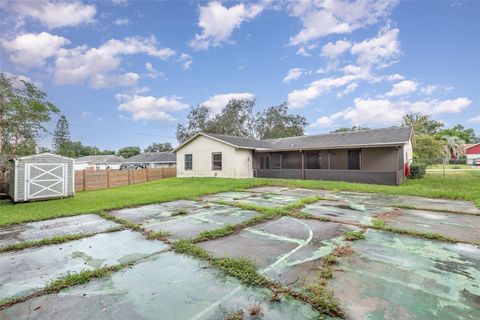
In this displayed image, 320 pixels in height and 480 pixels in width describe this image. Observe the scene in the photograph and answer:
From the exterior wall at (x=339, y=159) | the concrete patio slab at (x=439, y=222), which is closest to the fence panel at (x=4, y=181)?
the concrete patio slab at (x=439, y=222)

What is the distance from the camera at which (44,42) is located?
11609 mm

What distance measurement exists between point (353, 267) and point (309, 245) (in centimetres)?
97

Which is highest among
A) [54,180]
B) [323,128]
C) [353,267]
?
[323,128]

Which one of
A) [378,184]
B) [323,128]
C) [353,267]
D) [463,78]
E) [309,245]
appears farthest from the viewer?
[323,128]

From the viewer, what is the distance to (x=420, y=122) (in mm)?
30688

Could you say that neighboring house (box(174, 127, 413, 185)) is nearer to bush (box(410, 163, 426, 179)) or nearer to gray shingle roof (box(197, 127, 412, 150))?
gray shingle roof (box(197, 127, 412, 150))

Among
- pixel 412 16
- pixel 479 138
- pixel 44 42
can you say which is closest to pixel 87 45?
pixel 44 42

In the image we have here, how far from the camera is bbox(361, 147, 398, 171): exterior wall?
14312 mm

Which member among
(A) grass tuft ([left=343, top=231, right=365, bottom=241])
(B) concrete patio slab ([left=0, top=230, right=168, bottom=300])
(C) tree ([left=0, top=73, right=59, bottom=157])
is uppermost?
(C) tree ([left=0, top=73, right=59, bottom=157])

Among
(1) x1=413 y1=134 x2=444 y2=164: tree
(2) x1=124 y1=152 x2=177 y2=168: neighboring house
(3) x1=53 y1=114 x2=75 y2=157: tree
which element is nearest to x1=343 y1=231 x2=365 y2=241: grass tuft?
(1) x1=413 y1=134 x2=444 y2=164: tree

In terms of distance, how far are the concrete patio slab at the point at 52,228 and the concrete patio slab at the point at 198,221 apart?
119 cm

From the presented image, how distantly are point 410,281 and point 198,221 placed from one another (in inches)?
179

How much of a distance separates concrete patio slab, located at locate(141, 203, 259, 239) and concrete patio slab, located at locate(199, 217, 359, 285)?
0.77m

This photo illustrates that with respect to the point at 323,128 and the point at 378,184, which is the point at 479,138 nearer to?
the point at 323,128
